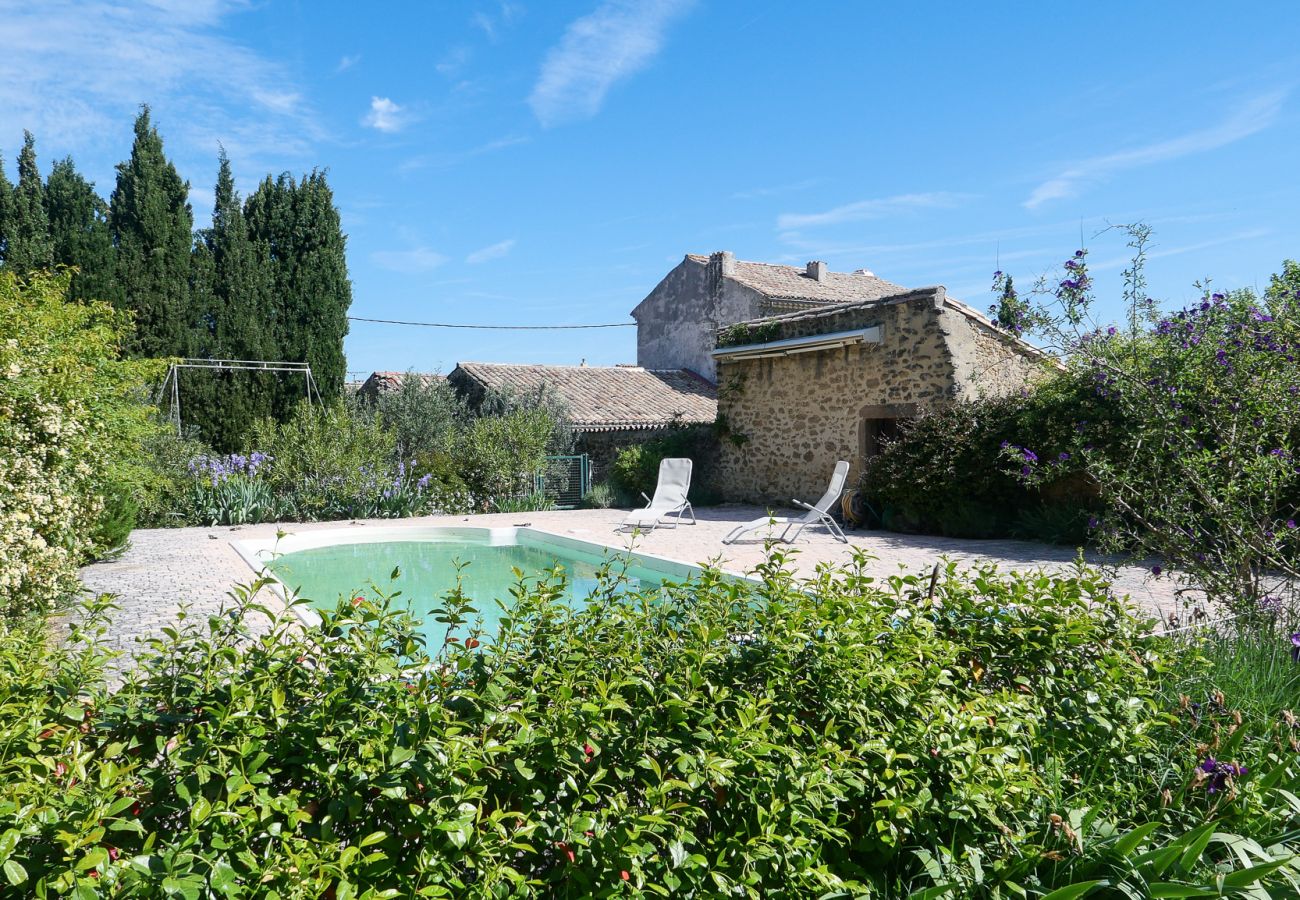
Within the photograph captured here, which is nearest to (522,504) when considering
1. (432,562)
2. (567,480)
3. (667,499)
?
(567,480)

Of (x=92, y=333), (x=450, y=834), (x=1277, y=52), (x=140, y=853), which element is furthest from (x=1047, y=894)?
(x=92, y=333)

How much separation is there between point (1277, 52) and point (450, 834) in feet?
24.6

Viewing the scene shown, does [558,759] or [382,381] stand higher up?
[382,381]

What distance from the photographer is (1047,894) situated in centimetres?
172

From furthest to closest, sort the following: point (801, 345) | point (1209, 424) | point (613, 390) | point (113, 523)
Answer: point (613, 390), point (801, 345), point (113, 523), point (1209, 424)

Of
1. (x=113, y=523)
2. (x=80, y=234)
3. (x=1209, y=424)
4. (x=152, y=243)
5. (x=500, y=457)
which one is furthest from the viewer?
(x=152, y=243)

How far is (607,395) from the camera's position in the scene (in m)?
21.3

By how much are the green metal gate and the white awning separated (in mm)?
4069

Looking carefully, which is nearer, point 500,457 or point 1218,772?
point 1218,772

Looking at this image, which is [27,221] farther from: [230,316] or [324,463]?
[324,463]

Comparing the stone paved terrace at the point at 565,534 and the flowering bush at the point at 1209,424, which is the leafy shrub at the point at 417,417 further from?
the flowering bush at the point at 1209,424

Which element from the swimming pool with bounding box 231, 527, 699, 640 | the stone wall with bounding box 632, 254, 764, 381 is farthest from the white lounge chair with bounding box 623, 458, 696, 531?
the stone wall with bounding box 632, 254, 764, 381

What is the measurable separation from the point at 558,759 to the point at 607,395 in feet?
64.8

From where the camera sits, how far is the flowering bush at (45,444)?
485 cm
